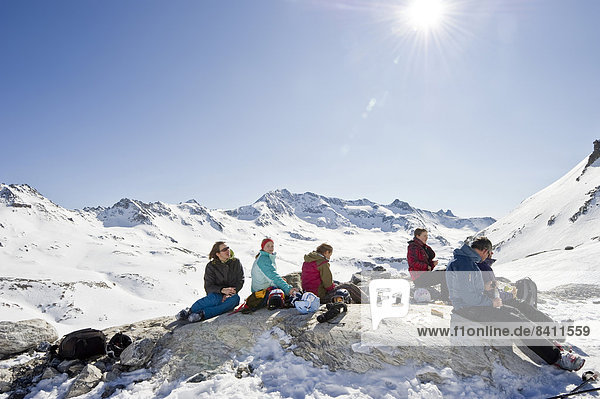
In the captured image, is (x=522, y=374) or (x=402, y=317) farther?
(x=402, y=317)

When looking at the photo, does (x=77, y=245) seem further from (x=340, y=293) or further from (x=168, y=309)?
(x=340, y=293)

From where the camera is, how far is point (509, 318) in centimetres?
658

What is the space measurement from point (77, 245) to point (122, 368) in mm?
183068

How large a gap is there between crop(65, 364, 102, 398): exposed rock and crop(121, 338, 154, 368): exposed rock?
1.84 ft

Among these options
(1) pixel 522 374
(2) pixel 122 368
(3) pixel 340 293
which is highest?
(3) pixel 340 293

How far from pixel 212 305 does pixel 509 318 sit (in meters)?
7.81

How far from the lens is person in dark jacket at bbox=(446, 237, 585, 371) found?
21.8 feet

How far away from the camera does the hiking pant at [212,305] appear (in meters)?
9.28

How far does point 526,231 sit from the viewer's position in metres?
66.7

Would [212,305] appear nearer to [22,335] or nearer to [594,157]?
[22,335]

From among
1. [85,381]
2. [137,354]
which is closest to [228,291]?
[137,354]

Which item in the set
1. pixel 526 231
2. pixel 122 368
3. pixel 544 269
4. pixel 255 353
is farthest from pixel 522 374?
pixel 526 231

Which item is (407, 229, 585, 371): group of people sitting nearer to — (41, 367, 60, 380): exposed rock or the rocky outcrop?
the rocky outcrop

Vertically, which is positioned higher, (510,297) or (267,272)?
(267,272)
